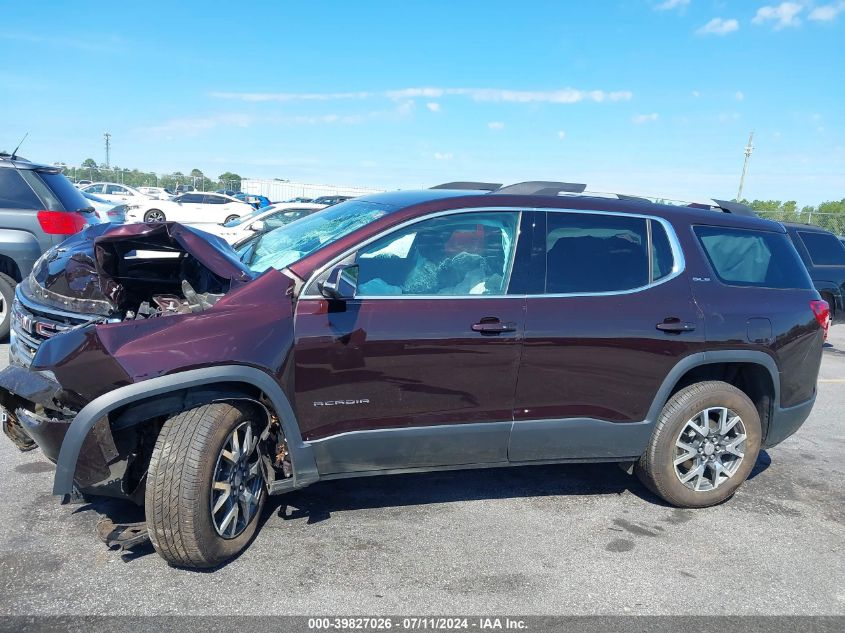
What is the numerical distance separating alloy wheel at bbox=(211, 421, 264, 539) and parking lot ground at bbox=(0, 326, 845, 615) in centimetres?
22

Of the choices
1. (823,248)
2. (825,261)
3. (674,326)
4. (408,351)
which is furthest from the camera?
(823,248)

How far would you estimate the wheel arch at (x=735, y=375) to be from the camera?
416cm

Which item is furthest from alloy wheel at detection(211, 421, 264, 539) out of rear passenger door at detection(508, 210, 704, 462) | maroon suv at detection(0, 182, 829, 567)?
rear passenger door at detection(508, 210, 704, 462)

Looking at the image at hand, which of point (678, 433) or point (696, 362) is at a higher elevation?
point (696, 362)

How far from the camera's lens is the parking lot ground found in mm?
3219

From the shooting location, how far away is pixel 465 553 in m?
3.70

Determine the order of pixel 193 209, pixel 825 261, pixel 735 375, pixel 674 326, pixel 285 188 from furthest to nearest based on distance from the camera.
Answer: pixel 285 188, pixel 193 209, pixel 825 261, pixel 735 375, pixel 674 326

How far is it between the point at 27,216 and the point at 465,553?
602 centimetres

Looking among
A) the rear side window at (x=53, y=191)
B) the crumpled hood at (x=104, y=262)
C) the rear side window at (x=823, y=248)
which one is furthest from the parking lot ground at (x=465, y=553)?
the rear side window at (x=823, y=248)

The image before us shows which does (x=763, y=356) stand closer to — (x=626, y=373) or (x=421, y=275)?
(x=626, y=373)

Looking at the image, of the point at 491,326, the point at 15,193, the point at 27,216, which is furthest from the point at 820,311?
the point at 15,193

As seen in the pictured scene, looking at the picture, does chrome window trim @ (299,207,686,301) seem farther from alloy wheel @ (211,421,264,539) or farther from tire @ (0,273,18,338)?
tire @ (0,273,18,338)

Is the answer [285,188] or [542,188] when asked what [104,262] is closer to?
[542,188]

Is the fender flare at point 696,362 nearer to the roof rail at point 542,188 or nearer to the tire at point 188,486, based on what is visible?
the roof rail at point 542,188
